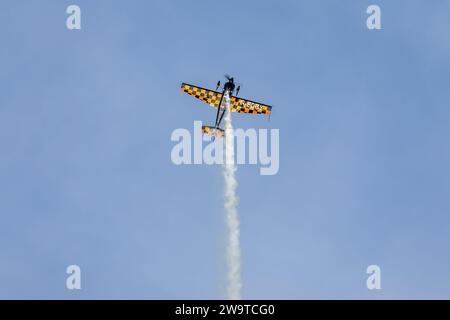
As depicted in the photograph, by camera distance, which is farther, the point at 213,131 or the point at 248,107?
the point at 248,107

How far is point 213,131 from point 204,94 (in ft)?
20.7

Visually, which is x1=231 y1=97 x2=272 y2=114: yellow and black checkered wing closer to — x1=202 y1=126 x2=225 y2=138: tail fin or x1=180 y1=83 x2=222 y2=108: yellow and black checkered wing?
x1=180 y1=83 x2=222 y2=108: yellow and black checkered wing

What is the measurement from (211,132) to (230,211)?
18.9 meters

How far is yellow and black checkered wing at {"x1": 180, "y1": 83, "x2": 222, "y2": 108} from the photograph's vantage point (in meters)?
126

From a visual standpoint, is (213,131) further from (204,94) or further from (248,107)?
(248,107)

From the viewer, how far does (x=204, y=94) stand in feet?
415

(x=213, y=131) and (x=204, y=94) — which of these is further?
(x=204, y=94)

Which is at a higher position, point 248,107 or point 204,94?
point 204,94

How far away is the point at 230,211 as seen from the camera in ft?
357

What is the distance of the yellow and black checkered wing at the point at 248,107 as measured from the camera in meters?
126

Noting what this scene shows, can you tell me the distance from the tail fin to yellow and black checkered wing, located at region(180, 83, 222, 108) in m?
4.27
